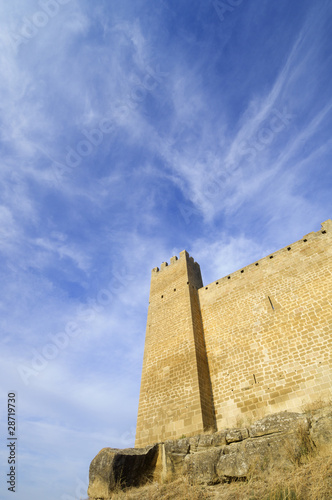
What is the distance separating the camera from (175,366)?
12.5 meters

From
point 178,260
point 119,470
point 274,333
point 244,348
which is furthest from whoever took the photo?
point 178,260

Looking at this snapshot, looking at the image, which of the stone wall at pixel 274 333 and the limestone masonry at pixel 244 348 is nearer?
the stone wall at pixel 274 333

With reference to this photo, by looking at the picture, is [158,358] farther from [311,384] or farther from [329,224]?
[329,224]

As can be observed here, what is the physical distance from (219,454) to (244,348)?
216 inches

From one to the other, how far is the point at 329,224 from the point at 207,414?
911 centimetres

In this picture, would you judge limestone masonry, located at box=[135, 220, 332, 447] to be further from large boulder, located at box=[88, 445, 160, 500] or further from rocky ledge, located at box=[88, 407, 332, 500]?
rocky ledge, located at box=[88, 407, 332, 500]

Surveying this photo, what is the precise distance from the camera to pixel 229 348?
1222 cm

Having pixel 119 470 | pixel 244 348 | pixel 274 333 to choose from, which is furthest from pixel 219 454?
pixel 274 333

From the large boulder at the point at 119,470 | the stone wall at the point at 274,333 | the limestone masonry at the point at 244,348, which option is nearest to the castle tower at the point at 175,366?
the limestone masonry at the point at 244,348

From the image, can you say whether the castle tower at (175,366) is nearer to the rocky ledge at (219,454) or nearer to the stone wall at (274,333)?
the stone wall at (274,333)

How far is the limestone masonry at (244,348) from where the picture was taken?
32.8 ft

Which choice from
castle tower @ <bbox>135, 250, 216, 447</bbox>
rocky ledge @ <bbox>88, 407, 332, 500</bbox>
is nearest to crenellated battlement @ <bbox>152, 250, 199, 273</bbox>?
castle tower @ <bbox>135, 250, 216, 447</bbox>

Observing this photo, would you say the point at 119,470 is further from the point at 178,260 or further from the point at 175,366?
the point at 178,260

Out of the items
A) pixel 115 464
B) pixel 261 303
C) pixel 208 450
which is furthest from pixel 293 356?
pixel 115 464
